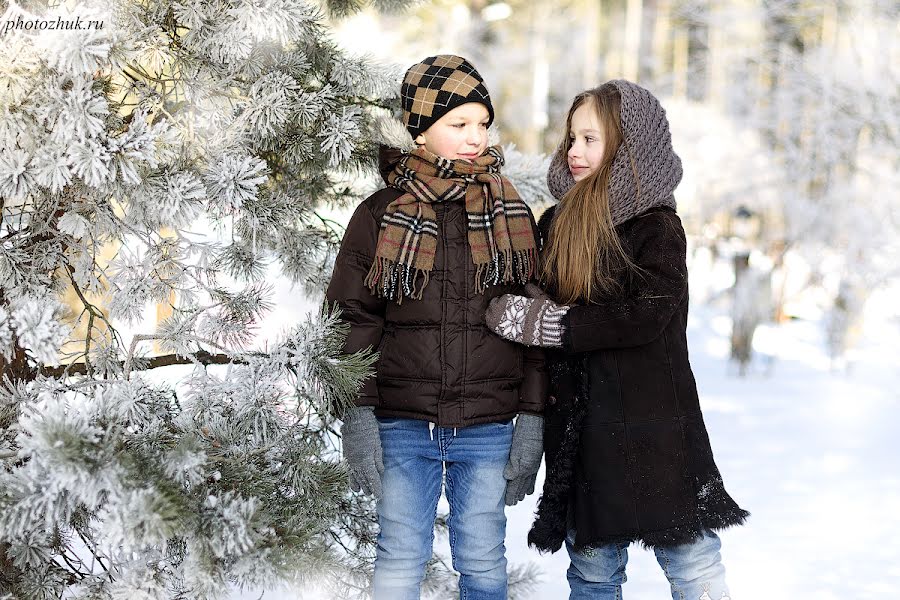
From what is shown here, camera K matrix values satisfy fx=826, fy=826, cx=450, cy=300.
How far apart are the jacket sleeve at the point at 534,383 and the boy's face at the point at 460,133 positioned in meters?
0.25

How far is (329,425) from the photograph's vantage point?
81.0 inches

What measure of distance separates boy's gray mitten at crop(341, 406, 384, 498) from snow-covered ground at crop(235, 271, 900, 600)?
0.30 metres

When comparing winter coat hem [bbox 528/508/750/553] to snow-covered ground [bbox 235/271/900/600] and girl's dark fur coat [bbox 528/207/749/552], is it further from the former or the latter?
snow-covered ground [bbox 235/271/900/600]

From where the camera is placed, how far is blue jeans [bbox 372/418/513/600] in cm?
206

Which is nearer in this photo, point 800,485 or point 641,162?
point 641,162

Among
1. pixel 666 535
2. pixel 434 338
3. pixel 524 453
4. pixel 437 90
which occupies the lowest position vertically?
pixel 666 535

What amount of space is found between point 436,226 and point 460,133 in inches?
10.0

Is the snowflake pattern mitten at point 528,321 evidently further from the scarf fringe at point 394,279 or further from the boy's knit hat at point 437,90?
the boy's knit hat at point 437,90

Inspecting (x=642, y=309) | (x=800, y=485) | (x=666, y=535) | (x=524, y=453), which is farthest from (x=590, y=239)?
(x=800, y=485)

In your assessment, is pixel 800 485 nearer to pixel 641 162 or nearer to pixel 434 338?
pixel 641 162

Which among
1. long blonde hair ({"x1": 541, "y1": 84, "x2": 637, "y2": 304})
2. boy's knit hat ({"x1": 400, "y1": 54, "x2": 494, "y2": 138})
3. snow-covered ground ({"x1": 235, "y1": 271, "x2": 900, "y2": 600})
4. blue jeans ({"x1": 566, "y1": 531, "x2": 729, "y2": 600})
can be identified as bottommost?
snow-covered ground ({"x1": 235, "y1": 271, "x2": 900, "y2": 600})

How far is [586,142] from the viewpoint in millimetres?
2164

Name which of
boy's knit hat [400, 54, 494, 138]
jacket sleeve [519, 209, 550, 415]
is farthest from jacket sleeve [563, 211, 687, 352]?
boy's knit hat [400, 54, 494, 138]

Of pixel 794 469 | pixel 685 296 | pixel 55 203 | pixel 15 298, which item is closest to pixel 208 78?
pixel 55 203
